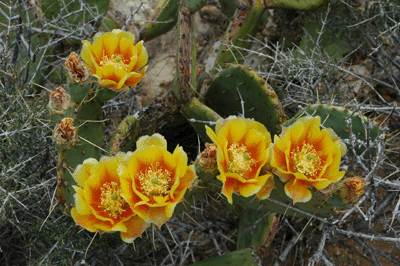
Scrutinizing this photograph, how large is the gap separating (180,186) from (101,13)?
161 cm

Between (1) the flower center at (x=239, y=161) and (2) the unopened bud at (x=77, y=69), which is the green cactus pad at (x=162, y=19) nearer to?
(2) the unopened bud at (x=77, y=69)

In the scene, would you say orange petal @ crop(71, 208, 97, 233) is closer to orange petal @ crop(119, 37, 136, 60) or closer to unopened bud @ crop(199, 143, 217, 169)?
unopened bud @ crop(199, 143, 217, 169)

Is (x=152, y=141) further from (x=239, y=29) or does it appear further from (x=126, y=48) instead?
(x=239, y=29)

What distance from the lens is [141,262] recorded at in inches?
76.0

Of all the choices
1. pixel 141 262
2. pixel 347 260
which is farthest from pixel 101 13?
pixel 347 260

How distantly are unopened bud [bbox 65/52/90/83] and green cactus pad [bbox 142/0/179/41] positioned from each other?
0.96 metres

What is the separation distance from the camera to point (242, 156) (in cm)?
103

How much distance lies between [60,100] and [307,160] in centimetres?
84

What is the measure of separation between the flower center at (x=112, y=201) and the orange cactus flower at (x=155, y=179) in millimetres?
82

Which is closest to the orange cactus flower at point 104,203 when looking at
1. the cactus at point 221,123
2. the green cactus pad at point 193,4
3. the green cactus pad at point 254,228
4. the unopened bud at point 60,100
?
the cactus at point 221,123

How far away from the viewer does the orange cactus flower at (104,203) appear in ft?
3.43

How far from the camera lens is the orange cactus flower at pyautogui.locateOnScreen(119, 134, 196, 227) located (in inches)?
38.6

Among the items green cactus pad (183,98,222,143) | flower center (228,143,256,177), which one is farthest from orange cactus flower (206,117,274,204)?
green cactus pad (183,98,222,143)

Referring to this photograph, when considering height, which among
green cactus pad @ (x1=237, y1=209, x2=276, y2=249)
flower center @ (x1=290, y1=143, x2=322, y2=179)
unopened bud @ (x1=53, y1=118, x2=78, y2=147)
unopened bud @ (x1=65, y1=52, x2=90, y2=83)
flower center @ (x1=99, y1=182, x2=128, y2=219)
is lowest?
green cactus pad @ (x1=237, y1=209, x2=276, y2=249)
